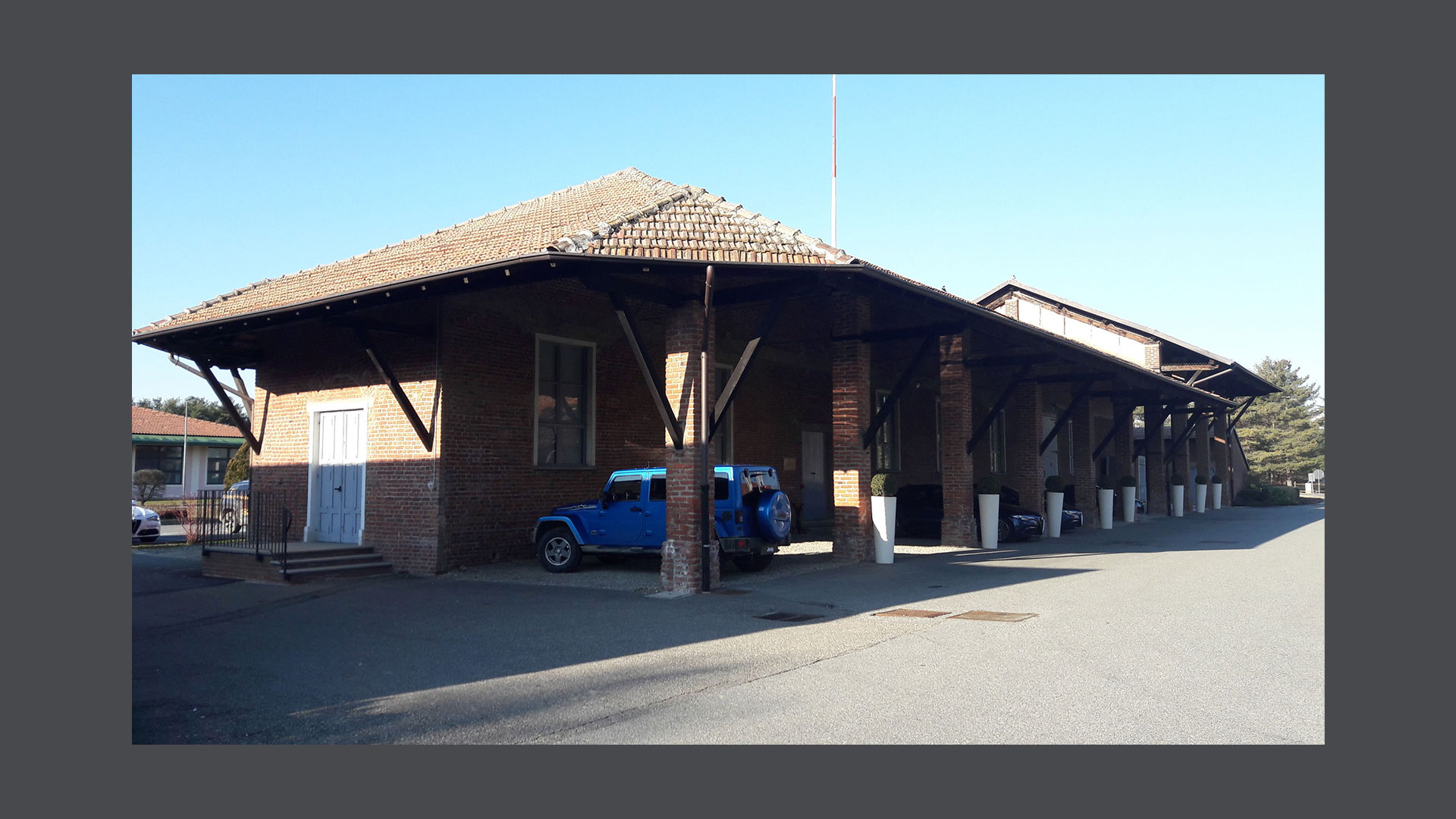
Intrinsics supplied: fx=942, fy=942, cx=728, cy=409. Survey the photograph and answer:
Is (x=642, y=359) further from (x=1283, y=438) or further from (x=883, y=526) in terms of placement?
(x=1283, y=438)

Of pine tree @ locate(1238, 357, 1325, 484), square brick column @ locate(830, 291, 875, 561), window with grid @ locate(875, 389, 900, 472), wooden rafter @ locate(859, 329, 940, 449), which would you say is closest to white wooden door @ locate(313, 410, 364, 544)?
square brick column @ locate(830, 291, 875, 561)

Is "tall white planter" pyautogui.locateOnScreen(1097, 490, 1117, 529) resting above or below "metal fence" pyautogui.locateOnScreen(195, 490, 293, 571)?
below

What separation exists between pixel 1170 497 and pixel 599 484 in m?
27.3

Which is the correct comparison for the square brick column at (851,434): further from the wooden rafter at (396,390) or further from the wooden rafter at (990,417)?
the wooden rafter at (396,390)

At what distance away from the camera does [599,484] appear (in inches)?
685

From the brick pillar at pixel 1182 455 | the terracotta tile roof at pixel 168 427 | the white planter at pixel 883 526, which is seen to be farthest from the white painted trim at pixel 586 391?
the terracotta tile roof at pixel 168 427

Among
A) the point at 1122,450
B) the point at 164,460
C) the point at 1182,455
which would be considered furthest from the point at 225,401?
the point at 1182,455

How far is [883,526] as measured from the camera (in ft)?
53.3

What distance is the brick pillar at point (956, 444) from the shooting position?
1908 centimetres

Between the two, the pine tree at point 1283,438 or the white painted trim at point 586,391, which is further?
the pine tree at point 1283,438

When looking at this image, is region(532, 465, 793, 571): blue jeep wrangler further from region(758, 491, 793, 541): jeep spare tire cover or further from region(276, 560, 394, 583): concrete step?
region(276, 560, 394, 583): concrete step

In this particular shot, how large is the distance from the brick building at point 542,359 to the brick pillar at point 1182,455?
19.4 m

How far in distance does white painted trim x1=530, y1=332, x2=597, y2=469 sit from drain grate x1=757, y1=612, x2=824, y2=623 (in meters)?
6.76

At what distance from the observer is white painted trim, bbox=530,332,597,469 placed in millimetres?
16297
